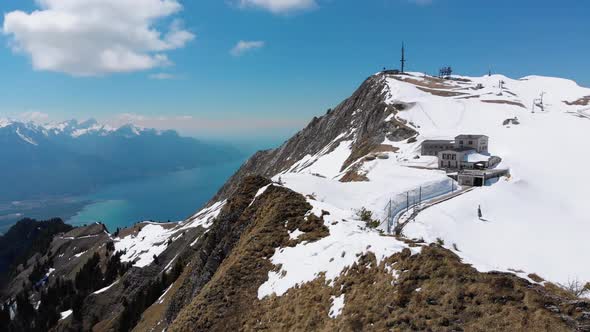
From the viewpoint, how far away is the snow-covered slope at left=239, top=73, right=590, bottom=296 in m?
20.4

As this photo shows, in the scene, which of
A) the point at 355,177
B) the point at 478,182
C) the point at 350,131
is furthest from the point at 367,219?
the point at 350,131

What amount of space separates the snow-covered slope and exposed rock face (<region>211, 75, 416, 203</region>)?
3.54 m

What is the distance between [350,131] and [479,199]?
7870 cm

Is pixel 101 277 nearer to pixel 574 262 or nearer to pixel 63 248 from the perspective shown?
pixel 63 248

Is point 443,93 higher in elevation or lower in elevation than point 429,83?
lower

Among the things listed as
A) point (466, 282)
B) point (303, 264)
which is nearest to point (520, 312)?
point (466, 282)

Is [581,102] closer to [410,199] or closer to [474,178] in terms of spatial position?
[474,178]

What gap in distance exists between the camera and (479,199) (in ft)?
152

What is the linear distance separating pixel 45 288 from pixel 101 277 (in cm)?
3351

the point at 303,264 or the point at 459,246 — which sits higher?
the point at 303,264

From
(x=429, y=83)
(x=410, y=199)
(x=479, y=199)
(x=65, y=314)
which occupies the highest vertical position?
(x=429, y=83)

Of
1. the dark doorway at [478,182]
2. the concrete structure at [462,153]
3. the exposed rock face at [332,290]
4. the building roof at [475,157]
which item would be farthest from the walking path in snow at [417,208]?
the building roof at [475,157]

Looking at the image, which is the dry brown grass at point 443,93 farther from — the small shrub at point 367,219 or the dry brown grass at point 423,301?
the dry brown grass at point 423,301

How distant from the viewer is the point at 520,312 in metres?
11.1
